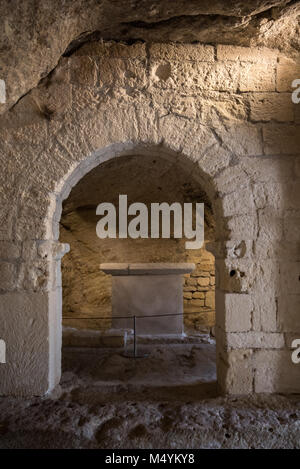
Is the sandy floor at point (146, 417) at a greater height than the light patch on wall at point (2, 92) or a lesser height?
lesser

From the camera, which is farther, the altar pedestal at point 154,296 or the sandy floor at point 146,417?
the altar pedestal at point 154,296

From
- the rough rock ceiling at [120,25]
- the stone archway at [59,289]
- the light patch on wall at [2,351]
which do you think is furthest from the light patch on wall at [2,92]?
the light patch on wall at [2,351]

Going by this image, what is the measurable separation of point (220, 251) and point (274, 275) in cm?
54

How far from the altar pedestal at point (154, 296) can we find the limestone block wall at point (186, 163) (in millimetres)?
2289

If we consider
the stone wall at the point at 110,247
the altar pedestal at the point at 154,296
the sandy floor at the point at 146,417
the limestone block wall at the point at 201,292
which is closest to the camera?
the sandy floor at the point at 146,417

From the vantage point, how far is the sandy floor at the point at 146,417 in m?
2.20

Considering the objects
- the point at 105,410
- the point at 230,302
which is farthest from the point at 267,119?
the point at 105,410

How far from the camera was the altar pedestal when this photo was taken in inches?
205

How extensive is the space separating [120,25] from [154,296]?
12.8 ft

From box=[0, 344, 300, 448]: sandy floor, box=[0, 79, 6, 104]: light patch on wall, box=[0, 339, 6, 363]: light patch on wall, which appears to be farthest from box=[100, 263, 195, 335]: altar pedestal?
box=[0, 79, 6, 104]: light patch on wall

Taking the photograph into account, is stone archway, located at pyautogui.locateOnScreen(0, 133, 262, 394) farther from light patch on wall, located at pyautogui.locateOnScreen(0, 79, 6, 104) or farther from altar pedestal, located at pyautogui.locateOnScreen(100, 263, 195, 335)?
altar pedestal, located at pyautogui.locateOnScreen(100, 263, 195, 335)

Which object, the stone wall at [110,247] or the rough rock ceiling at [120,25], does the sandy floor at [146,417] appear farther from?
the stone wall at [110,247]

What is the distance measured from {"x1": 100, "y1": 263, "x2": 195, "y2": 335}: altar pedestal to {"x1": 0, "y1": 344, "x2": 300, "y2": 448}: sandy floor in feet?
5.81

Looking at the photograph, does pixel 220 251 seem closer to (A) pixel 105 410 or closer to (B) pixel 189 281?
(A) pixel 105 410
